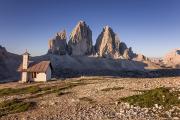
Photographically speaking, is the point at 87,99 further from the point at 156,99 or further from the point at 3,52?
the point at 3,52

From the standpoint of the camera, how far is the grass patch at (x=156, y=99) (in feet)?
101

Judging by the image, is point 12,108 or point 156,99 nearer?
point 156,99

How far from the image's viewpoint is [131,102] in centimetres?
3253

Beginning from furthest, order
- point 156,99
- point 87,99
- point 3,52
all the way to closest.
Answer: point 3,52
point 87,99
point 156,99

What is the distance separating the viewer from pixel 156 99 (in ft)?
108

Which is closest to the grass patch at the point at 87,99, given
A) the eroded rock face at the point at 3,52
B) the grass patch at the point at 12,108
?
the grass patch at the point at 12,108

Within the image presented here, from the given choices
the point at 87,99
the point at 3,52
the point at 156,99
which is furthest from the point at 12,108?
the point at 3,52

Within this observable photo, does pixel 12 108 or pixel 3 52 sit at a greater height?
pixel 3 52

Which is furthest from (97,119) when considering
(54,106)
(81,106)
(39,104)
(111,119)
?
(39,104)

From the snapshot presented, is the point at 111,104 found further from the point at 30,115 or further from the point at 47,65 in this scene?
the point at 47,65

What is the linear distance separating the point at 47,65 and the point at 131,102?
184 ft

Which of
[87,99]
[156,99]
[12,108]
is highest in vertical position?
[156,99]

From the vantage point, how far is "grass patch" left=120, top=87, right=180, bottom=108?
101 feet

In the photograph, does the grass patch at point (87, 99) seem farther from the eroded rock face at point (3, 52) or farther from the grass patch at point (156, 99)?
the eroded rock face at point (3, 52)
